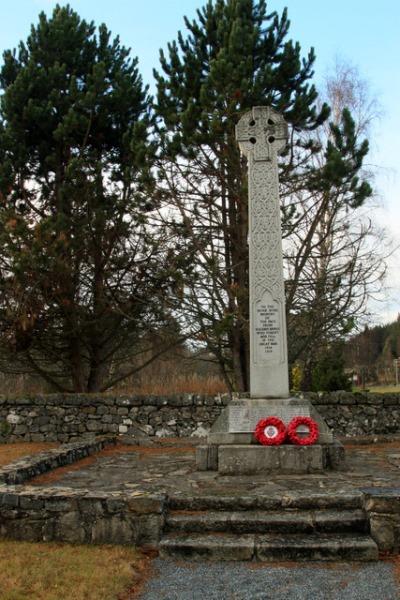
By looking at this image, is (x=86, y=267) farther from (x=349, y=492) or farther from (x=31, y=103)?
(x=349, y=492)

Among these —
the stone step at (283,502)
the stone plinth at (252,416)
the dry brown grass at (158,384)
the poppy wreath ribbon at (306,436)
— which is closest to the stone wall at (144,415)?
the dry brown grass at (158,384)

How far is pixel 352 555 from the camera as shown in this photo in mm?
4543

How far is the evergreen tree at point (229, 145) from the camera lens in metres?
12.1

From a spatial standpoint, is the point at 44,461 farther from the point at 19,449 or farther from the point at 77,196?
the point at 77,196

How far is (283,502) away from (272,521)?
0.37 metres

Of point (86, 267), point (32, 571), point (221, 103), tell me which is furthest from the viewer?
point (86, 267)

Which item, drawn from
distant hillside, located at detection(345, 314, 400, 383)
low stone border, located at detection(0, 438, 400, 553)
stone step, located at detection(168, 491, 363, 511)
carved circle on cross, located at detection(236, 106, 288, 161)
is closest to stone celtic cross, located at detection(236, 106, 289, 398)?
carved circle on cross, located at detection(236, 106, 288, 161)

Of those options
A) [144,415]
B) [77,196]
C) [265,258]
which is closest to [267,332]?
[265,258]

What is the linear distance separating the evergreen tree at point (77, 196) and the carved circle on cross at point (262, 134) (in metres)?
5.20

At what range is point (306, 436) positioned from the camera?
285 inches

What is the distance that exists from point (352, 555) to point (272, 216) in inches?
191

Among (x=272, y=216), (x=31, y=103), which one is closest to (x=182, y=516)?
(x=272, y=216)

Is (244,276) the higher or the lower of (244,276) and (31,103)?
the lower

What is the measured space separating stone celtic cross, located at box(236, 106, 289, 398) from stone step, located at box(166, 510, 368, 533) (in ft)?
8.39
